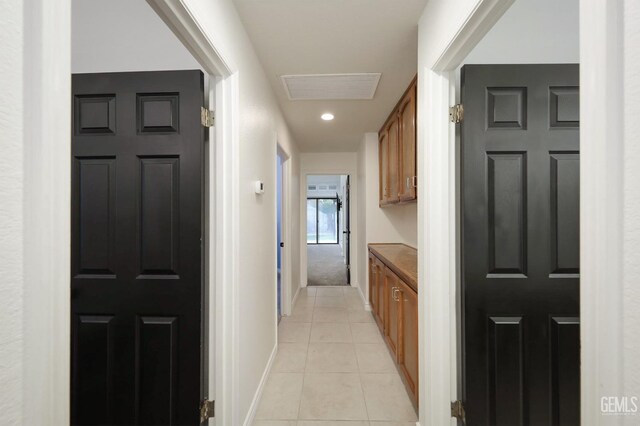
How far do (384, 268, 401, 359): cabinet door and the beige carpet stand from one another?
2.75 meters

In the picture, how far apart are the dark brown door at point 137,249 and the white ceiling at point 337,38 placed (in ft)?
2.11

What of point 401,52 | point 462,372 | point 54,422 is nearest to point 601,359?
point 462,372

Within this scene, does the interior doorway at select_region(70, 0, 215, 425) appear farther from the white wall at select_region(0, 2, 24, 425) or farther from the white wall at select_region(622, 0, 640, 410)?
the white wall at select_region(622, 0, 640, 410)

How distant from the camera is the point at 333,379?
2182 millimetres

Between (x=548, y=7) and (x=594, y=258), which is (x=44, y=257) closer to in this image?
(x=594, y=258)

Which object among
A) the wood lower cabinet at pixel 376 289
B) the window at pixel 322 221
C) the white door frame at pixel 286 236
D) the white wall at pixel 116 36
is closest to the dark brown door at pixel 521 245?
the wood lower cabinet at pixel 376 289

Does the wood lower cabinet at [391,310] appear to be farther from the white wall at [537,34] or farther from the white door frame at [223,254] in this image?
the white wall at [537,34]

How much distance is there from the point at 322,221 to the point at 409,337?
10616 millimetres

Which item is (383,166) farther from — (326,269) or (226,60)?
(326,269)

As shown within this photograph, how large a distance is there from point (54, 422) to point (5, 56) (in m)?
0.69

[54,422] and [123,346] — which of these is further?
[123,346]

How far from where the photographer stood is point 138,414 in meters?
1.37

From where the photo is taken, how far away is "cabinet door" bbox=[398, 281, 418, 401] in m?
1.79

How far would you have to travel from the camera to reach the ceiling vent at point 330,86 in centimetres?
227
